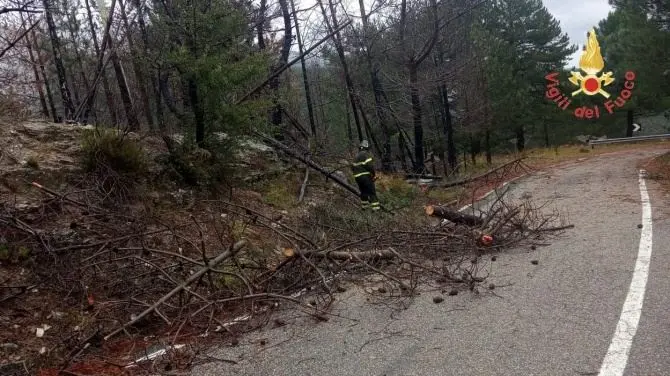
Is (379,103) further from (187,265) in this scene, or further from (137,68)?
(187,265)

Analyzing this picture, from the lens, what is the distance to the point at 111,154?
810cm

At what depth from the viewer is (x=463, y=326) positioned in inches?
180

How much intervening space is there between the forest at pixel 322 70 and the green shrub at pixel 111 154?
1.08 m

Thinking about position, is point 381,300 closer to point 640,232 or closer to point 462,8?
point 640,232

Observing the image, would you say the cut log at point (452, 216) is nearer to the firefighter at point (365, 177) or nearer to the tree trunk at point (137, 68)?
the firefighter at point (365, 177)

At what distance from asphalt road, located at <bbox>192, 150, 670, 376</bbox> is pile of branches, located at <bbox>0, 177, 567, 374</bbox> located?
0.41 meters

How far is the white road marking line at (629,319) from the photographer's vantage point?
3.55 m

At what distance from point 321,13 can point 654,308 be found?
61.0ft

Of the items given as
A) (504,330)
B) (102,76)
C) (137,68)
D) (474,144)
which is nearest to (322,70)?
(474,144)

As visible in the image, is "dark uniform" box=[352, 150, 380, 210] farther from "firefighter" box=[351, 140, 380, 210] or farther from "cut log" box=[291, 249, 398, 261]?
"cut log" box=[291, 249, 398, 261]

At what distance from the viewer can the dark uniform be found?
39.1 feet

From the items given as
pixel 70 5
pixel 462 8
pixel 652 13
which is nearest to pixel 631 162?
pixel 652 13

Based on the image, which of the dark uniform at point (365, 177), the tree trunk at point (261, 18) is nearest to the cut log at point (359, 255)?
the dark uniform at point (365, 177)

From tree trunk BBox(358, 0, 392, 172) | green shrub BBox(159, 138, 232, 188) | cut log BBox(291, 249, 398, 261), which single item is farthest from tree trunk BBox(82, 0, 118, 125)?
tree trunk BBox(358, 0, 392, 172)
